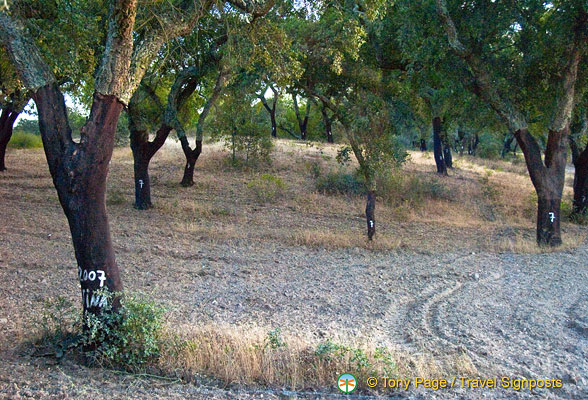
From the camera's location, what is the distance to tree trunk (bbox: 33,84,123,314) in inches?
203

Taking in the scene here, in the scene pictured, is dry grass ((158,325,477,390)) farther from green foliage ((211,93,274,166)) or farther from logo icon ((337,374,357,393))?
green foliage ((211,93,274,166))

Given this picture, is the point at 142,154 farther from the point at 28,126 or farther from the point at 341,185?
the point at 28,126

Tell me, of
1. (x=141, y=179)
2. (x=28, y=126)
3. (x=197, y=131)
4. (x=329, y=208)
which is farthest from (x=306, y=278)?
(x=28, y=126)

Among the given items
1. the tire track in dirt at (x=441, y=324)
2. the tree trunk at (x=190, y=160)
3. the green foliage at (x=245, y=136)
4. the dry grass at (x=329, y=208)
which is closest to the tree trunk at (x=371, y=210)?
the dry grass at (x=329, y=208)

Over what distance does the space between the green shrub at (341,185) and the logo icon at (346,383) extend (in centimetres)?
1367

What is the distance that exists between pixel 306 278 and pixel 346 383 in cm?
509

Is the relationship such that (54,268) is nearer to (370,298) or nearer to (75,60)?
(75,60)

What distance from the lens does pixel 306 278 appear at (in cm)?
979

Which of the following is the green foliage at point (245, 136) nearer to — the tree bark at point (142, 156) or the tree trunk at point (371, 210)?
the tree bark at point (142, 156)

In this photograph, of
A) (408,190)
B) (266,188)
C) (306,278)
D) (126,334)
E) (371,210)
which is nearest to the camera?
(126,334)

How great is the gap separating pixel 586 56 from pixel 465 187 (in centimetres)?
902

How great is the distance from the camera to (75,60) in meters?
8.32

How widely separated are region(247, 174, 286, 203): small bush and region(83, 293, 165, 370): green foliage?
38.2 ft

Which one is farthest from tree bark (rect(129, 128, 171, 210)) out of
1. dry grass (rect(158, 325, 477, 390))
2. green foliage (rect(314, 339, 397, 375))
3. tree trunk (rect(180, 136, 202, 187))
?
green foliage (rect(314, 339, 397, 375))
